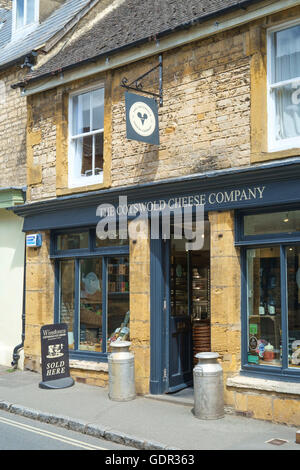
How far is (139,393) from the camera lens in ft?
31.2

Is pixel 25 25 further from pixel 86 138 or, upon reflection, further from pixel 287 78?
pixel 287 78

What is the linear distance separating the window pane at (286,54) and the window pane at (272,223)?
204 centimetres

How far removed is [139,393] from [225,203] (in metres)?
3.57

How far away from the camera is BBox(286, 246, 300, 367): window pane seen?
796 centimetres

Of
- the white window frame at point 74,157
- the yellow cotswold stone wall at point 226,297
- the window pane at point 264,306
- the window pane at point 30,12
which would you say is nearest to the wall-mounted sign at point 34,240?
the white window frame at point 74,157

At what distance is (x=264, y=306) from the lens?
8406 mm

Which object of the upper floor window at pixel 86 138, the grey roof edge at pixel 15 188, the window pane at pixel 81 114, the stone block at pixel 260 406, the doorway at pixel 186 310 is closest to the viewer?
the stone block at pixel 260 406

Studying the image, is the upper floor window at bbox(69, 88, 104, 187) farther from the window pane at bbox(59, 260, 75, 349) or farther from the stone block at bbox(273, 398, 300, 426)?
the stone block at bbox(273, 398, 300, 426)

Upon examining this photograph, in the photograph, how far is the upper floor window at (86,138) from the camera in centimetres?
1095

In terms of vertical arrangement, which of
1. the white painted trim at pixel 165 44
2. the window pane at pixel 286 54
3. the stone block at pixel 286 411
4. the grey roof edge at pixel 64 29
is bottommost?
the stone block at pixel 286 411

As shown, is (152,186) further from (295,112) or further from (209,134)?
(295,112)

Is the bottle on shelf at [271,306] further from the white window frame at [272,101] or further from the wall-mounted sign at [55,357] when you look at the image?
the wall-mounted sign at [55,357]

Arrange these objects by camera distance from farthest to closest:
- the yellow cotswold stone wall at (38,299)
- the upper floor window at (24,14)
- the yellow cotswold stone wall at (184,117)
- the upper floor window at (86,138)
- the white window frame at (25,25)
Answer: the upper floor window at (24,14)
the white window frame at (25,25)
the yellow cotswold stone wall at (38,299)
the upper floor window at (86,138)
the yellow cotswold stone wall at (184,117)

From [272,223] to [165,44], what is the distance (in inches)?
144
